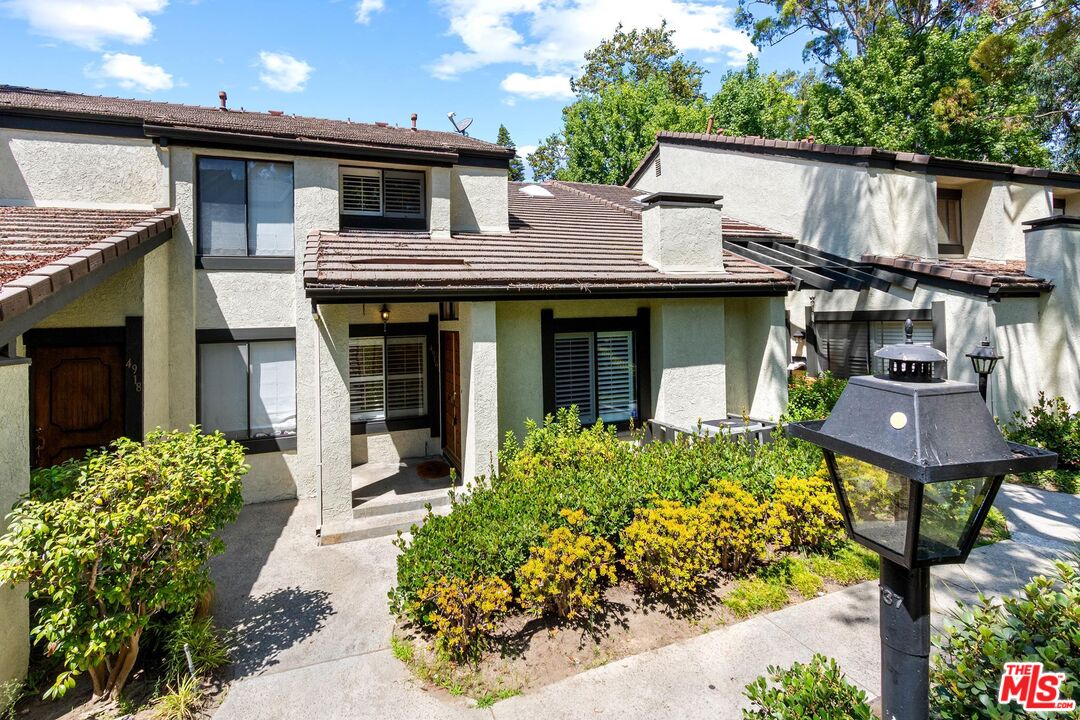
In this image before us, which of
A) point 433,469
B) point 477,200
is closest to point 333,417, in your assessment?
point 433,469

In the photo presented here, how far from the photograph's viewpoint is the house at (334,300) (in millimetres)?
7855

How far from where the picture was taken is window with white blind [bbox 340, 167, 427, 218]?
10195 mm

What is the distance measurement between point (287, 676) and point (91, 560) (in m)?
2.05

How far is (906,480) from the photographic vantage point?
214 cm

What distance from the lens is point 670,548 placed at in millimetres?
5406

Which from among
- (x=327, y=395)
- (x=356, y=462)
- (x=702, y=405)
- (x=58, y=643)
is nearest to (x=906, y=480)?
(x=58, y=643)

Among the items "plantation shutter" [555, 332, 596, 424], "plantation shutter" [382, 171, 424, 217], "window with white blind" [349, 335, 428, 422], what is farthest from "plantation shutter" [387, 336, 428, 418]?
"plantation shutter" [555, 332, 596, 424]

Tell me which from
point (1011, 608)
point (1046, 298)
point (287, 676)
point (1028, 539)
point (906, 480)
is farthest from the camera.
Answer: point (1046, 298)

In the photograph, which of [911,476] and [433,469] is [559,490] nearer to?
[911,476]

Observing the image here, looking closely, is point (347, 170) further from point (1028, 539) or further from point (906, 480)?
point (1028, 539)

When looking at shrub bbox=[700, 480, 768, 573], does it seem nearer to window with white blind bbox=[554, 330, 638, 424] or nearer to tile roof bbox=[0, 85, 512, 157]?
window with white blind bbox=[554, 330, 638, 424]

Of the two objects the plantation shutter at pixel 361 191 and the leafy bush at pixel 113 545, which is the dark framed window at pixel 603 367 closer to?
the plantation shutter at pixel 361 191

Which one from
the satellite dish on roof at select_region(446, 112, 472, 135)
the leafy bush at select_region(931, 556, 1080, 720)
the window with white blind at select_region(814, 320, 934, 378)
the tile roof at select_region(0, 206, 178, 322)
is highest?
the satellite dish on roof at select_region(446, 112, 472, 135)

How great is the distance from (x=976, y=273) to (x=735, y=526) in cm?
964
